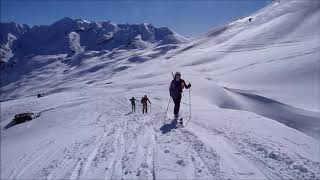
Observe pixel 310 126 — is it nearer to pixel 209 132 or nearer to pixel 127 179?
pixel 209 132

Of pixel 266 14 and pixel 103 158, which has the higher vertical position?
pixel 266 14

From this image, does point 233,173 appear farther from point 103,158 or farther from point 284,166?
point 103,158

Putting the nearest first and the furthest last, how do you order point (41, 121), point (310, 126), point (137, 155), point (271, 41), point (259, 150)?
point (259, 150) → point (137, 155) → point (310, 126) → point (41, 121) → point (271, 41)

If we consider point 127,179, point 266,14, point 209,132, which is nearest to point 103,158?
point 127,179

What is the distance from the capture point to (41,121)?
28359mm

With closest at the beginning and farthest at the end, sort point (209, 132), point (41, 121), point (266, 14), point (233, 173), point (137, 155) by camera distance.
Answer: point (233, 173)
point (137, 155)
point (209, 132)
point (41, 121)
point (266, 14)

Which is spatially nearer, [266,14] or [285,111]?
[285,111]

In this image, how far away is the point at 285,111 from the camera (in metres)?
19.2

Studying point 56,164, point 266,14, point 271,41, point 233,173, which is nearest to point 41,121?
point 56,164

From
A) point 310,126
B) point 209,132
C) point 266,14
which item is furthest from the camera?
point 266,14

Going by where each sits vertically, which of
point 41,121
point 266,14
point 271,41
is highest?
point 266,14

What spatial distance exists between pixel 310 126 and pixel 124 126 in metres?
7.82

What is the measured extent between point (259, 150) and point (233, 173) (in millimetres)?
1823

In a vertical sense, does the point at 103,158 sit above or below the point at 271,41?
below
